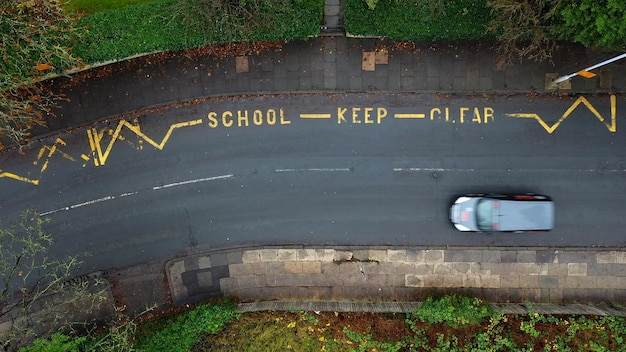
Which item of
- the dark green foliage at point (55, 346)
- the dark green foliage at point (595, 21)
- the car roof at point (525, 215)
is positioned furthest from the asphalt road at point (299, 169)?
the dark green foliage at point (55, 346)

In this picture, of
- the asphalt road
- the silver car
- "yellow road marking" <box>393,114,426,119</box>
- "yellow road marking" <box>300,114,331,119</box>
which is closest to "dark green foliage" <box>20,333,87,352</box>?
the asphalt road

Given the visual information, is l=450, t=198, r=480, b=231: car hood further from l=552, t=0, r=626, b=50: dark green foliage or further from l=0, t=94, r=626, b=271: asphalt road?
l=552, t=0, r=626, b=50: dark green foliage

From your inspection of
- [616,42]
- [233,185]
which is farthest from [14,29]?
[616,42]

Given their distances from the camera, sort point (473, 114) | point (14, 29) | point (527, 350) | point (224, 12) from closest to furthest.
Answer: point (14, 29), point (224, 12), point (527, 350), point (473, 114)

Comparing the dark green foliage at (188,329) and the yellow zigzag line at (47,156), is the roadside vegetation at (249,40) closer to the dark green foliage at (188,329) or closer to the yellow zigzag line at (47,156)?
the dark green foliage at (188,329)

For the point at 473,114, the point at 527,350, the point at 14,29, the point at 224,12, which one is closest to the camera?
the point at 14,29

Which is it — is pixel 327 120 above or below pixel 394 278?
above

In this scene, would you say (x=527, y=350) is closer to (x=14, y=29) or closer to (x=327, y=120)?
(x=327, y=120)
